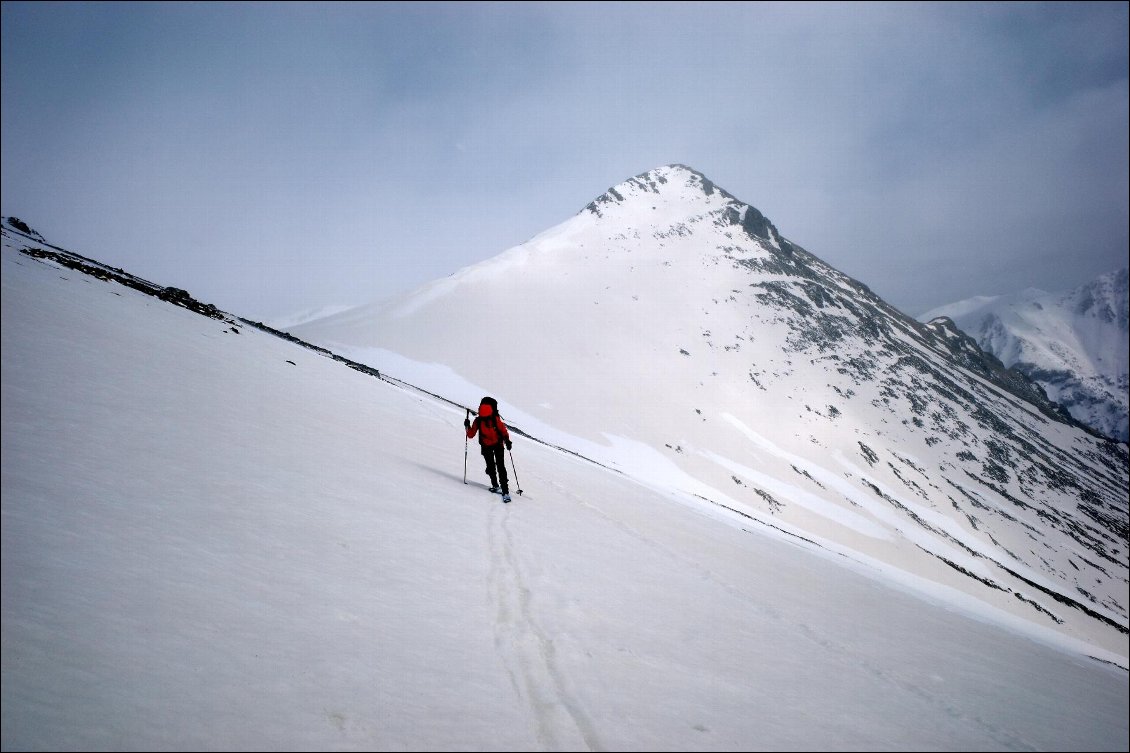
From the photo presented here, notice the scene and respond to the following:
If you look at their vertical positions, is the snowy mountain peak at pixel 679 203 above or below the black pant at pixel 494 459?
above

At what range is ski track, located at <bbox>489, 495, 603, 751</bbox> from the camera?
3643 mm

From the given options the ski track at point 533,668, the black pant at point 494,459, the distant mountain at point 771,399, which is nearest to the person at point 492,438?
the black pant at point 494,459

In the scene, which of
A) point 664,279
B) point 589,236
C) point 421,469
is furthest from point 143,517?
point 589,236

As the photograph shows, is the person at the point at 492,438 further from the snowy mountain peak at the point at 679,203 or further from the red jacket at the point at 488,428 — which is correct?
the snowy mountain peak at the point at 679,203

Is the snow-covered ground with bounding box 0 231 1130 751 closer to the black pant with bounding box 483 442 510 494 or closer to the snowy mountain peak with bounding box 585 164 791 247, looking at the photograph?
the black pant with bounding box 483 442 510 494

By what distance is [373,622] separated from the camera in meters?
4.58

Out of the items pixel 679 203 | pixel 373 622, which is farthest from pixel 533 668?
pixel 679 203

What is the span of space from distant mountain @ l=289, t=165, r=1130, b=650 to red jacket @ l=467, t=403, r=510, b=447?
2586cm

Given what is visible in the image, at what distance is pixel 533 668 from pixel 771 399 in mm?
99519

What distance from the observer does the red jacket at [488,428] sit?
12.0m

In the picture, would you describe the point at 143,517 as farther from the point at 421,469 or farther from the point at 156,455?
the point at 421,469

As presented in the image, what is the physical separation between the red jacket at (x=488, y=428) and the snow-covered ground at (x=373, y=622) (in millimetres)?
1828

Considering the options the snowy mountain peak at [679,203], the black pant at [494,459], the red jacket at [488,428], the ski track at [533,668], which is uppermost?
the snowy mountain peak at [679,203]

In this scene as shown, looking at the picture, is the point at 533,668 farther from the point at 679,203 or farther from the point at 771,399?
the point at 679,203
